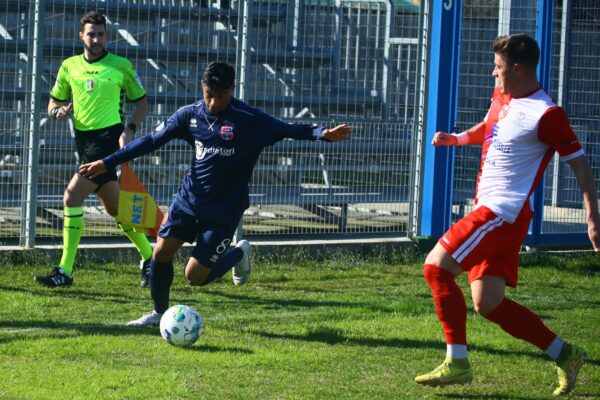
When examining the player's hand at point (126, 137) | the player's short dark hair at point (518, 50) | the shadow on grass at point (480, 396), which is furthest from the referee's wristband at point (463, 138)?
the player's hand at point (126, 137)

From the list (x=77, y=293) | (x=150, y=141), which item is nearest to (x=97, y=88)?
(x=77, y=293)

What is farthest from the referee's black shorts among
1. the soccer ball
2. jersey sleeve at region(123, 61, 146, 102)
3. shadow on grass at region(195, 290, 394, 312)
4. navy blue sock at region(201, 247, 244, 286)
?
the soccer ball

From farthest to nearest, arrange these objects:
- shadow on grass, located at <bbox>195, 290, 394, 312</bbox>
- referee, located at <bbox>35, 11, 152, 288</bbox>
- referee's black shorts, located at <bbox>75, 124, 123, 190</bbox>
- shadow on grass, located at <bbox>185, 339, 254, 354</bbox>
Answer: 1. referee's black shorts, located at <bbox>75, 124, 123, 190</bbox>
2. referee, located at <bbox>35, 11, 152, 288</bbox>
3. shadow on grass, located at <bbox>195, 290, 394, 312</bbox>
4. shadow on grass, located at <bbox>185, 339, 254, 354</bbox>

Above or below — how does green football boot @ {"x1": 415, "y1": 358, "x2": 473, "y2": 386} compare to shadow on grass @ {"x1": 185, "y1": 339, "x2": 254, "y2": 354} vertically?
above

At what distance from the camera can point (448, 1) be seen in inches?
465

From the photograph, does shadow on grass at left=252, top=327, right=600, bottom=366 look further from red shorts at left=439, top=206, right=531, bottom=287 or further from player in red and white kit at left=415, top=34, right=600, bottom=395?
red shorts at left=439, top=206, right=531, bottom=287

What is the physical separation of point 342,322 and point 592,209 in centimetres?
280

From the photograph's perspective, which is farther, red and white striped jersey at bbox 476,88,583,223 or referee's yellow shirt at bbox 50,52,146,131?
referee's yellow shirt at bbox 50,52,146,131

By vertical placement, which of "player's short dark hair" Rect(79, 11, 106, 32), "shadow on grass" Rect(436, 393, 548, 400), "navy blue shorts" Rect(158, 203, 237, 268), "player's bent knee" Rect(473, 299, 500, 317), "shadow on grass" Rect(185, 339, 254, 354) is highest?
"player's short dark hair" Rect(79, 11, 106, 32)

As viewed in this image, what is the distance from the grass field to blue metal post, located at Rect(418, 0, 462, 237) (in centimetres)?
125

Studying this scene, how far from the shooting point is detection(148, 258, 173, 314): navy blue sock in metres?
7.62

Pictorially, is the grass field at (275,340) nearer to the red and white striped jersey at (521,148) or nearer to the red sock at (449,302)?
the red sock at (449,302)

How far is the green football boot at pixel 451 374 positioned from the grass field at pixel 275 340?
7 centimetres

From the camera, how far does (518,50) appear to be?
5.93 metres
